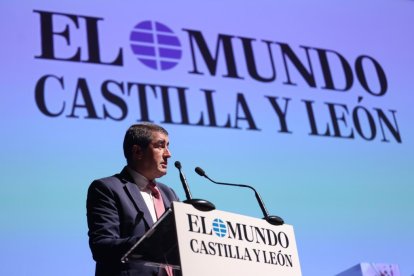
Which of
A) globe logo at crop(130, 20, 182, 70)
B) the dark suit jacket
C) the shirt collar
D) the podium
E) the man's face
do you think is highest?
globe logo at crop(130, 20, 182, 70)

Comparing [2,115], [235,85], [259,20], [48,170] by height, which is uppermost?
[259,20]

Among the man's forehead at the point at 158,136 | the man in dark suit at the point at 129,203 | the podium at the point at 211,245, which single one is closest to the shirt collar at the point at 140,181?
the man in dark suit at the point at 129,203

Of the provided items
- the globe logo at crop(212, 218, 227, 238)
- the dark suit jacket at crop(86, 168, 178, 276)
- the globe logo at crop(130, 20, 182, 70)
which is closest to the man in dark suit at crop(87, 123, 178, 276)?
the dark suit jacket at crop(86, 168, 178, 276)

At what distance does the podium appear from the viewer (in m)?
2.41

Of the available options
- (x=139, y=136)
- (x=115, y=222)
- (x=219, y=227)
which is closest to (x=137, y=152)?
(x=139, y=136)

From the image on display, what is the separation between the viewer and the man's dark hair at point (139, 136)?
3.04 meters

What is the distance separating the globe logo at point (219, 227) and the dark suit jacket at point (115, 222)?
26 centimetres

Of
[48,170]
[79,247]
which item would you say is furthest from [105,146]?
[79,247]

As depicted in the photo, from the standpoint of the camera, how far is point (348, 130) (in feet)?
16.7

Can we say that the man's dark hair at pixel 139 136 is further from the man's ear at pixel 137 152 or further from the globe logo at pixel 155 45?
the globe logo at pixel 155 45

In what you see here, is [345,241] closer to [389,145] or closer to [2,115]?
[389,145]

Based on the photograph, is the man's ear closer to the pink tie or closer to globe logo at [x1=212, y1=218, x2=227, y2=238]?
the pink tie

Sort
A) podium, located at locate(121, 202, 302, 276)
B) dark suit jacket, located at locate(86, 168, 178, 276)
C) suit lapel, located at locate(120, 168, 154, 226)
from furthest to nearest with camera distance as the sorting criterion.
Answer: suit lapel, located at locate(120, 168, 154, 226), dark suit jacket, located at locate(86, 168, 178, 276), podium, located at locate(121, 202, 302, 276)

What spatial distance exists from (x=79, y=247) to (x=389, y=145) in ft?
7.40
